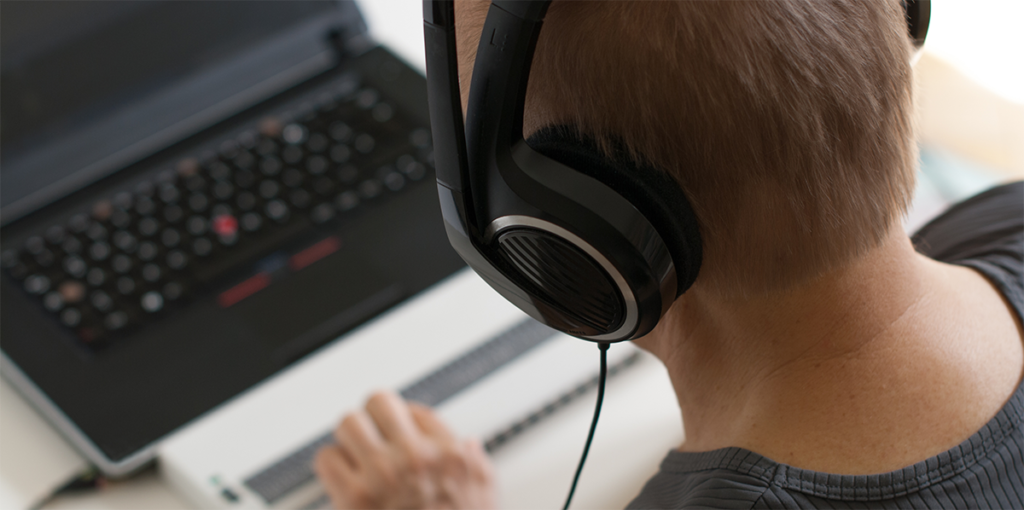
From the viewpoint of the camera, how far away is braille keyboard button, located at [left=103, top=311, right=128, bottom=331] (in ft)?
2.50

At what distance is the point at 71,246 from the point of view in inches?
31.8

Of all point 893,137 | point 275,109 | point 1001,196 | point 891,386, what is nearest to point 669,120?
point 893,137

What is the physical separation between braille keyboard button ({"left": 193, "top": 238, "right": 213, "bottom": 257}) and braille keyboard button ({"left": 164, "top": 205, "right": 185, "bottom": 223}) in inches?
1.5

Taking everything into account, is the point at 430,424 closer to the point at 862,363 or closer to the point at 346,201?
the point at 346,201

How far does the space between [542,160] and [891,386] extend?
285mm

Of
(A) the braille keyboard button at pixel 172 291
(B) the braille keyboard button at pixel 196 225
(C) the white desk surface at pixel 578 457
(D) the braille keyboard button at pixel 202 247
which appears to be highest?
(B) the braille keyboard button at pixel 196 225

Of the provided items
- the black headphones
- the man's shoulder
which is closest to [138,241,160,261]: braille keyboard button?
the black headphones

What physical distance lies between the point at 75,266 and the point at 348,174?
0.28 m

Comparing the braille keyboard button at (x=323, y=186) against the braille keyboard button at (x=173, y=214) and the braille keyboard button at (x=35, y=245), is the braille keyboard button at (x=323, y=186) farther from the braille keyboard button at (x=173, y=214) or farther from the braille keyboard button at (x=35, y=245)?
the braille keyboard button at (x=35, y=245)

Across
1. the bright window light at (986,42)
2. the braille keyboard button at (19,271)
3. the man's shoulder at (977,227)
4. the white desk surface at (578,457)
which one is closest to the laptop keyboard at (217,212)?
the braille keyboard button at (19,271)

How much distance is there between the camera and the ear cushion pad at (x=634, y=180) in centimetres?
42

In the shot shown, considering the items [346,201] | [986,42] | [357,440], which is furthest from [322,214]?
[986,42]

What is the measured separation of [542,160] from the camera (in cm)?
42

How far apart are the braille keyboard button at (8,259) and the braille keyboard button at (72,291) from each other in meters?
0.06
